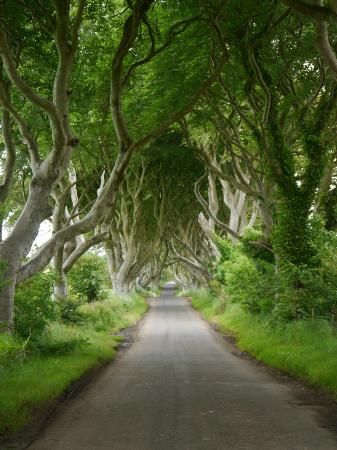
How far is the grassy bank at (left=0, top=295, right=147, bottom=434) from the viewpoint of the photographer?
856 cm

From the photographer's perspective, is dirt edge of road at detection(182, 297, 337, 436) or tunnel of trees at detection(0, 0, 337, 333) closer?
dirt edge of road at detection(182, 297, 337, 436)

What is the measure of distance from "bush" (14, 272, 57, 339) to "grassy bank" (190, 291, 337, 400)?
598 centimetres

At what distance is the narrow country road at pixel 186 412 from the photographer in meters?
7.39

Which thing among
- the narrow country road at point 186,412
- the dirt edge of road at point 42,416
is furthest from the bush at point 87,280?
the narrow country road at point 186,412

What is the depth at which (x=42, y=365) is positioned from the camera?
11.8m

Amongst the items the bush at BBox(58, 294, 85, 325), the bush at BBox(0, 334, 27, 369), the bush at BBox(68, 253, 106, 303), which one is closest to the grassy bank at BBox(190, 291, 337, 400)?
the bush at BBox(58, 294, 85, 325)

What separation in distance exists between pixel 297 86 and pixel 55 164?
1013cm

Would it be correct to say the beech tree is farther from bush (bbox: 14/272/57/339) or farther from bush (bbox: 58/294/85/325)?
bush (bbox: 58/294/85/325)

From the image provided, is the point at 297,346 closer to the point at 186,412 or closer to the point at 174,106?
the point at 186,412

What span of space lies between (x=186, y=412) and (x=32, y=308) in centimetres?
589

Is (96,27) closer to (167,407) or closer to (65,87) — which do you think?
(65,87)

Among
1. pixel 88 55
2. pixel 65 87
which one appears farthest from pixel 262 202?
pixel 65 87

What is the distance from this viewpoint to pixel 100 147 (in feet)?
78.8

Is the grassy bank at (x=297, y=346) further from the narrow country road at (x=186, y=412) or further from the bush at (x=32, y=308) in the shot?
the bush at (x=32, y=308)
